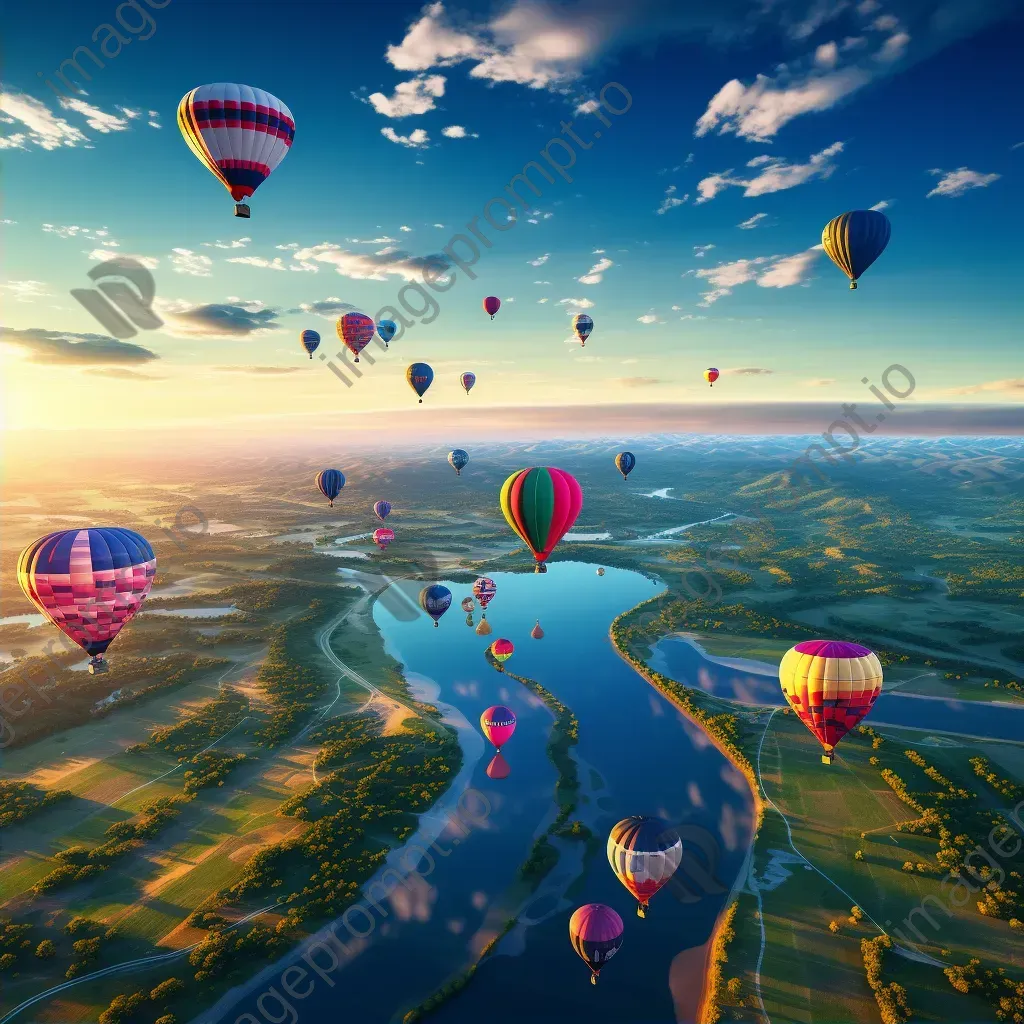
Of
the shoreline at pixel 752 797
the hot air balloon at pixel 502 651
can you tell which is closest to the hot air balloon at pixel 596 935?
Answer: the shoreline at pixel 752 797

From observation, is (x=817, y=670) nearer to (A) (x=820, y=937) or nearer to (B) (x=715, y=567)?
(A) (x=820, y=937)

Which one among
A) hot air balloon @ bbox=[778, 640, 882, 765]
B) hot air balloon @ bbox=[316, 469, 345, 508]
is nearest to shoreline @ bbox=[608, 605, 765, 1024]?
hot air balloon @ bbox=[778, 640, 882, 765]

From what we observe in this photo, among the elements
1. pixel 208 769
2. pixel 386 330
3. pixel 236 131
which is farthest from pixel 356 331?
pixel 208 769

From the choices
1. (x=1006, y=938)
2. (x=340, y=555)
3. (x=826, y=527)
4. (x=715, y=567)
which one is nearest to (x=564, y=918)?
(x=1006, y=938)

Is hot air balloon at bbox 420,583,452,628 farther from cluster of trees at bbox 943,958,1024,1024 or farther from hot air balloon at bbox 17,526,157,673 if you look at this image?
cluster of trees at bbox 943,958,1024,1024

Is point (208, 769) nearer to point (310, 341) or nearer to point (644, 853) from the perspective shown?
point (644, 853)
